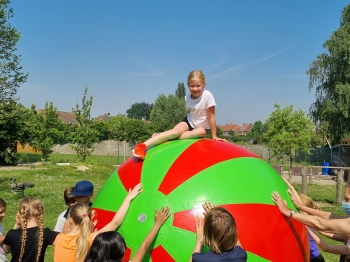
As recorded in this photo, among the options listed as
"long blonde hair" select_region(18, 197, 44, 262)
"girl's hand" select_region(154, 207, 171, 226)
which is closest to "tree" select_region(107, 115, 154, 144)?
"long blonde hair" select_region(18, 197, 44, 262)

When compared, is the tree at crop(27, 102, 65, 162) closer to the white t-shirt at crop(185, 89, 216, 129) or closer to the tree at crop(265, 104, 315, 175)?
the tree at crop(265, 104, 315, 175)

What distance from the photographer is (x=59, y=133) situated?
31.0 metres

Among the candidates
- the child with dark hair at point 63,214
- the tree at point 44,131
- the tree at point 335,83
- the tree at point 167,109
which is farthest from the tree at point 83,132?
the tree at point 167,109

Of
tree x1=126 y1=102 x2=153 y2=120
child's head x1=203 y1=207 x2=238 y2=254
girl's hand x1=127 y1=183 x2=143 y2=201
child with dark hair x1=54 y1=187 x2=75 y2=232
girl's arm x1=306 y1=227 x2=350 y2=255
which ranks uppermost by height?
tree x1=126 y1=102 x2=153 y2=120

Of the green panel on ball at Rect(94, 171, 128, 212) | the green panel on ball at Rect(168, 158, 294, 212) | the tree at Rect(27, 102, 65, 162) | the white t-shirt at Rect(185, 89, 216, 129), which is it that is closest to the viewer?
the green panel on ball at Rect(168, 158, 294, 212)

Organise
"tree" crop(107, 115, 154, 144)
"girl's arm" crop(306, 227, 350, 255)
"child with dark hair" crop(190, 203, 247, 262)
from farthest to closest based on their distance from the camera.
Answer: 1. "tree" crop(107, 115, 154, 144)
2. "girl's arm" crop(306, 227, 350, 255)
3. "child with dark hair" crop(190, 203, 247, 262)

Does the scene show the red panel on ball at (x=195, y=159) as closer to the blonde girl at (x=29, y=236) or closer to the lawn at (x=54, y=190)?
the blonde girl at (x=29, y=236)

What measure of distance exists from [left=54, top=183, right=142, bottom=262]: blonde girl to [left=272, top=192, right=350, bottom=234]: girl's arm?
1.20 metres

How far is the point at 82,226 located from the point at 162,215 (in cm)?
69

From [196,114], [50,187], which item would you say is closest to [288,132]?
[50,187]

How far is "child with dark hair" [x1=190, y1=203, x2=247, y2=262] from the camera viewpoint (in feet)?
8.66

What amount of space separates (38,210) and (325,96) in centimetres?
3487

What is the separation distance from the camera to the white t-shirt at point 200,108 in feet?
13.9

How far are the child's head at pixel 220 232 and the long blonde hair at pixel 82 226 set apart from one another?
1027mm
